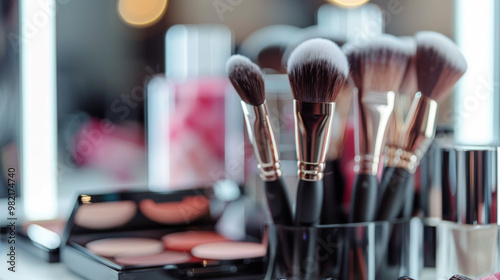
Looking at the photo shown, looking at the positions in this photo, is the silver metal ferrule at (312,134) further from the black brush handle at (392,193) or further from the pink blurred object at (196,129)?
the pink blurred object at (196,129)

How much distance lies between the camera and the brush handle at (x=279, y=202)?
33cm

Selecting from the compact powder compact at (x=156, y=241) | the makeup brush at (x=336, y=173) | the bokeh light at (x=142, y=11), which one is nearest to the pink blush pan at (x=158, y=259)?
the compact powder compact at (x=156, y=241)

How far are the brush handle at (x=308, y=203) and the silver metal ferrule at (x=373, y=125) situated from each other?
40 millimetres

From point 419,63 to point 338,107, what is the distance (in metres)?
0.12

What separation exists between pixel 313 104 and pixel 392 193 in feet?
0.29

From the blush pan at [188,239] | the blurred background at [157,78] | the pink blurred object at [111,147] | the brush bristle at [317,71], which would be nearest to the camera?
the brush bristle at [317,71]

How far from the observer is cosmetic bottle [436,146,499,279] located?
1.09ft

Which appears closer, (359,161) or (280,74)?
(359,161)

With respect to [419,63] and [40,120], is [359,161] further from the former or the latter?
[40,120]

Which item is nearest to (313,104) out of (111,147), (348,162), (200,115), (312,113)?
(312,113)

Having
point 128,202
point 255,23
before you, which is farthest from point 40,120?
A: point 255,23

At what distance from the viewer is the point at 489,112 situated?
72 centimetres

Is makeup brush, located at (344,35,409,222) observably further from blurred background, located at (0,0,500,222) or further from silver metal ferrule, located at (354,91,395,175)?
blurred background, located at (0,0,500,222)

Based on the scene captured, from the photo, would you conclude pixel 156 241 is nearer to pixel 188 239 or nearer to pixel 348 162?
pixel 188 239
